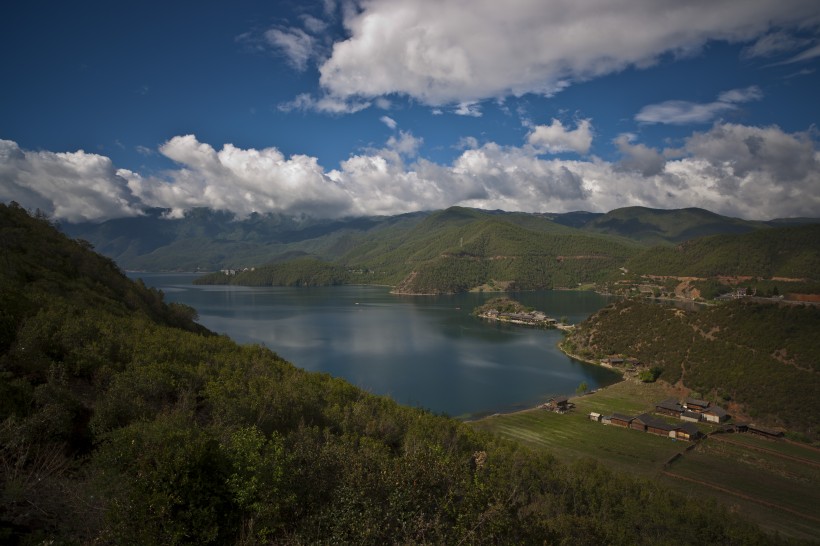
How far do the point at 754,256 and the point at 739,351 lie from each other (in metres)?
101

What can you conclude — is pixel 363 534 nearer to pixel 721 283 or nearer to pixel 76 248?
pixel 76 248

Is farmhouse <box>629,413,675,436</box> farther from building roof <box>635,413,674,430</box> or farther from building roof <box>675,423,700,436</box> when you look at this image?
building roof <box>675,423,700,436</box>

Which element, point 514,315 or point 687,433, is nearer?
point 687,433

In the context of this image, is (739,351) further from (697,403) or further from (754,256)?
(754,256)

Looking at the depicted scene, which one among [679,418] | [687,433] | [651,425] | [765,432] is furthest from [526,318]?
[687,433]

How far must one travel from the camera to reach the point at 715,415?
41.8m

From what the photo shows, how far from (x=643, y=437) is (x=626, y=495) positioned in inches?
756

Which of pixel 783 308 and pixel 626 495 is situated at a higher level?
pixel 783 308

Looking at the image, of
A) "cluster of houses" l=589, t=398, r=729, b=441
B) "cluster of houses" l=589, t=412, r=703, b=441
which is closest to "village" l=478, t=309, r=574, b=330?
"cluster of houses" l=589, t=398, r=729, b=441

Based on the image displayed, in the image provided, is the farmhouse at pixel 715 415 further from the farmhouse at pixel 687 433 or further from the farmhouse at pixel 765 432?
the farmhouse at pixel 687 433

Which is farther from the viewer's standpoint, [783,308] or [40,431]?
[783,308]

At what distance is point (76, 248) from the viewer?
34125mm

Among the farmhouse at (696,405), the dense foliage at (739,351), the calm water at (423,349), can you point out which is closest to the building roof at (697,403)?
the farmhouse at (696,405)

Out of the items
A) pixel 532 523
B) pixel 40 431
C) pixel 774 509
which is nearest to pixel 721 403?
pixel 774 509
